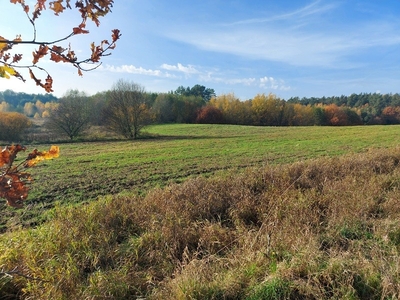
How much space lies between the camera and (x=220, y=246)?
201 inches

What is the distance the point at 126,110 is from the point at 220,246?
3438 centimetres

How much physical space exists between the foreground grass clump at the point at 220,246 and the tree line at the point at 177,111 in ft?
104

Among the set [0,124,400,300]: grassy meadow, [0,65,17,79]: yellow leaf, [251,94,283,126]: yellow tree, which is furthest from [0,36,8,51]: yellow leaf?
[251,94,283,126]: yellow tree

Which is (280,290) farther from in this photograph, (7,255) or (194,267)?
(7,255)

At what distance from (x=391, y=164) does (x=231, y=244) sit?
8.87 meters

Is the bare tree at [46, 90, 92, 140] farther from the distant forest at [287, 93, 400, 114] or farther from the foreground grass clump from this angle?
the distant forest at [287, 93, 400, 114]

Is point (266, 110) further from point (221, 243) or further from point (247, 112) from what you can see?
point (221, 243)

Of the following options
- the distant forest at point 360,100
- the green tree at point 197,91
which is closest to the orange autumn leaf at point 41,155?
the green tree at point 197,91

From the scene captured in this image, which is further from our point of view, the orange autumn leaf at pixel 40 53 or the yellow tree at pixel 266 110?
the yellow tree at pixel 266 110

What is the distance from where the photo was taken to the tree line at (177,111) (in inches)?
1451

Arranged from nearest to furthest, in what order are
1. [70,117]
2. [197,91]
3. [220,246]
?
1. [220,246]
2. [70,117]
3. [197,91]

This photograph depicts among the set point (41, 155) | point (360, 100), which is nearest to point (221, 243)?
point (41, 155)

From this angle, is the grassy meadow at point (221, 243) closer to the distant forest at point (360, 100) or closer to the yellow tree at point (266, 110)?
the yellow tree at point (266, 110)

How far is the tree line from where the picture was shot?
36.8 meters
